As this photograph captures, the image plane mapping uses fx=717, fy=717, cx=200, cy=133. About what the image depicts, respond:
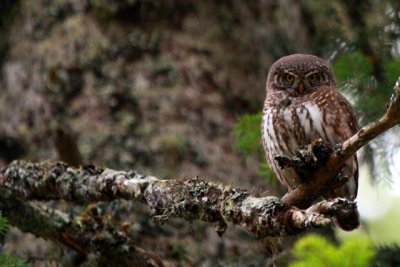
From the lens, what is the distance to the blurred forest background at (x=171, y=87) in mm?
3521

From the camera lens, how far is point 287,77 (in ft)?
12.1

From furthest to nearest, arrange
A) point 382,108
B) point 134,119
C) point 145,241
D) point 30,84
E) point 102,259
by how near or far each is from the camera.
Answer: point 30,84 < point 134,119 < point 145,241 < point 382,108 < point 102,259

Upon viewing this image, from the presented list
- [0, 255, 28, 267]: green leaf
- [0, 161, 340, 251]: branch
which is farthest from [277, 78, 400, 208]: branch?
[0, 255, 28, 267]: green leaf

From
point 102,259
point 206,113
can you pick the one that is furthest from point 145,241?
point 206,113

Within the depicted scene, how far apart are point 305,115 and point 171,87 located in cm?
101

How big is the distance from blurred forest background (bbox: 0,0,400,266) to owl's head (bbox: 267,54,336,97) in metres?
0.15

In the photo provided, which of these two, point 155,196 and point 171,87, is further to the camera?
point 171,87

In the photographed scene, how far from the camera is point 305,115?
328 cm

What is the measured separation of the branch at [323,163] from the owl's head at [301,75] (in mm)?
1440

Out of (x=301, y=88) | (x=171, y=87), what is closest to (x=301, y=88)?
(x=301, y=88)

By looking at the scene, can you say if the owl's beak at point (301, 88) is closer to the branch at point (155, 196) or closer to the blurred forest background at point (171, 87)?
the blurred forest background at point (171, 87)

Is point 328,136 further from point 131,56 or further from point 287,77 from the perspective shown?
point 131,56

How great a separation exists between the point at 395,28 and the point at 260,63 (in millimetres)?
986

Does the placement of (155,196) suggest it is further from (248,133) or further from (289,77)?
(289,77)
